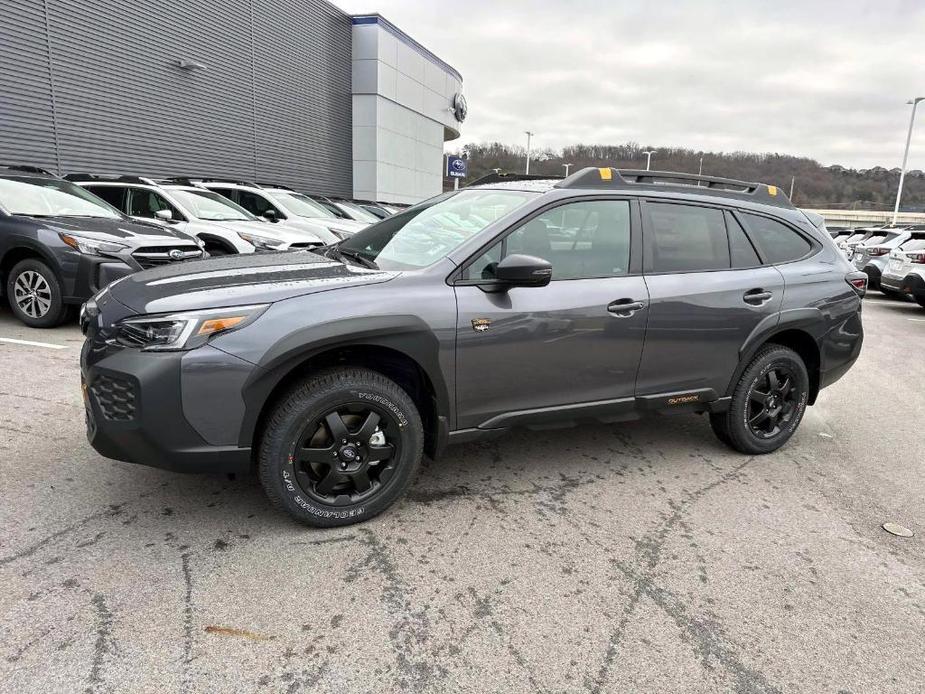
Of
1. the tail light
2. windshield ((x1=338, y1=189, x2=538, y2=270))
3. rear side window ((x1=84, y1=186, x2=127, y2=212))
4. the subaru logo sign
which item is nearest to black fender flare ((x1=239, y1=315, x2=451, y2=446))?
windshield ((x1=338, y1=189, x2=538, y2=270))

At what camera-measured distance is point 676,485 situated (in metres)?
3.76

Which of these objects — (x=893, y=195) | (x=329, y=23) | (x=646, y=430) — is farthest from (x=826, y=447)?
(x=893, y=195)

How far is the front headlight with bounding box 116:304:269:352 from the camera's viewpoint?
263cm

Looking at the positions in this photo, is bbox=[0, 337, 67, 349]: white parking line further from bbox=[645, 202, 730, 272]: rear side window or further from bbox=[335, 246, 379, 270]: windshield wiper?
bbox=[645, 202, 730, 272]: rear side window

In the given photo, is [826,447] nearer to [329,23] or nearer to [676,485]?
[676,485]

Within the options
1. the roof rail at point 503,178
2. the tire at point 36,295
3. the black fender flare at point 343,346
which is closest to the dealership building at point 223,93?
the tire at point 36,295

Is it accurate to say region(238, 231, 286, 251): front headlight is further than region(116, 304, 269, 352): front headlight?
Yes

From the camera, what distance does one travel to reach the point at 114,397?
2668mm

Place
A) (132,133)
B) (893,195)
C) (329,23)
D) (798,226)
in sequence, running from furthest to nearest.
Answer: (893,195), (329,23), (132,133), (798,226)

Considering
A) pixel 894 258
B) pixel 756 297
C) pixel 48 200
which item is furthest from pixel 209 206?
pixel 894 258

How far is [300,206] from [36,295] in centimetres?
578

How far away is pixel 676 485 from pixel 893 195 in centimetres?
6120

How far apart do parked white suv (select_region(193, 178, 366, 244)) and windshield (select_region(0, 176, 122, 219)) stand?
10.5ft

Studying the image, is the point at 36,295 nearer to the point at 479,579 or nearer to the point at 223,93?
the point at 479,579
